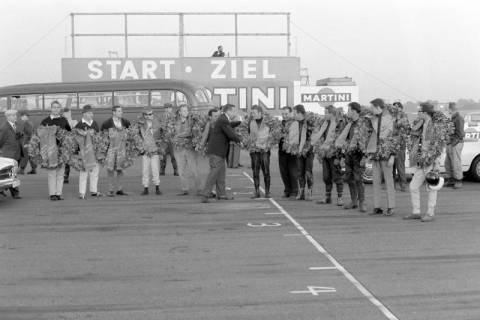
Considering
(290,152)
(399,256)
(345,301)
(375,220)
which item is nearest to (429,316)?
(345,301)

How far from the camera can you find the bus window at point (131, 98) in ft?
91.9

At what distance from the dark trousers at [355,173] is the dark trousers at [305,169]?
1434 mm

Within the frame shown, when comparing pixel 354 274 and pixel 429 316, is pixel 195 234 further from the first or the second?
pixel 429 316

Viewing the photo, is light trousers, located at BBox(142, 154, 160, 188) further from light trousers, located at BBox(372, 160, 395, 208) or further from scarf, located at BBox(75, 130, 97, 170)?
light trousers, located at BBox(372, 160, 395, 208)

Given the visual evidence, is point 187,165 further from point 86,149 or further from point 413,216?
point 413,216

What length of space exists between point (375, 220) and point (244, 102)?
75.4 ft

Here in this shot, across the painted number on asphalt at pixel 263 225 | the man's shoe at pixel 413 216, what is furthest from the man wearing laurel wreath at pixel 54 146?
the man's shoe at pixel 413 216

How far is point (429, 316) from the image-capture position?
248 inches

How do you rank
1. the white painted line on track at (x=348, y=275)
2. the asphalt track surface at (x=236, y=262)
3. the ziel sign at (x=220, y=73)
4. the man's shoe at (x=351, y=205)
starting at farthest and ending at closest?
the ziel sign at (x=220, y=73)
the man's shoe at (x=351, y=205)
the asphalt track surface at (x=236, y=262)
the white painted line on track at (x=348, y=275)

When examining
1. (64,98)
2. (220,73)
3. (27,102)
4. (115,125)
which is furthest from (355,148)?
(220,73)

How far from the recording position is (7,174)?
47.3 feet

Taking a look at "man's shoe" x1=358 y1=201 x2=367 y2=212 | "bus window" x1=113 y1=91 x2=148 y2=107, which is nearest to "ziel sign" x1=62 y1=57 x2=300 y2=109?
"bus window" x1=113 y1=91 x2=148 y2=107

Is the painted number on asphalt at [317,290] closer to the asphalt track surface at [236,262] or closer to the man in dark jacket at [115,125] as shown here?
the asphalt track surface at [236,262]

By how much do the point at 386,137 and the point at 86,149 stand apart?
21.1 ft
